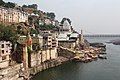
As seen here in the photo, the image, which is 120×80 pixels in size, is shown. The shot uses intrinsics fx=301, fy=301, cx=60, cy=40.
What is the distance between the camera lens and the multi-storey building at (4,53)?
22.5 m

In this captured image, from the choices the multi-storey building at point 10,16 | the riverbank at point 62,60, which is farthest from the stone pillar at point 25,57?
the multi-storey building at point 10,16

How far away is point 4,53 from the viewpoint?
907 inches

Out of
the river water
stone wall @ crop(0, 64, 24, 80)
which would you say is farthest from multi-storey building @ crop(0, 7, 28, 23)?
stone wall @ crop(0, 64, 24, 80)

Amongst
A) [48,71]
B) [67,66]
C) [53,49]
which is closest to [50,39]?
[53,49]

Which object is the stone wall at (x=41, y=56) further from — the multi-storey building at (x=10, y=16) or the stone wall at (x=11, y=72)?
the multi-storey building at (x=10, y=16)

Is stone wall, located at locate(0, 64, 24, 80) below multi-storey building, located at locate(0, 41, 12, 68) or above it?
below

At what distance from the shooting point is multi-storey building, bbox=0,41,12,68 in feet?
73.9

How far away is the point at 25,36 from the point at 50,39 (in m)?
Result: 5.26

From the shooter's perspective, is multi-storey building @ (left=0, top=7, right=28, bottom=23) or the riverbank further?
multi-storey building @ (left=0, top=7, right=28, bottom=23)

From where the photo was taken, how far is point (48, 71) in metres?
28.8

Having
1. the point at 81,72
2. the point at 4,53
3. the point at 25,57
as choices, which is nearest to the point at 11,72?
the point at 4,53

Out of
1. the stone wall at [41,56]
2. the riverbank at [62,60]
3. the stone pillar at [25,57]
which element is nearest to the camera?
the stone pillar at [25,57]

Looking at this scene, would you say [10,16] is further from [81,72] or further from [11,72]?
[11,72]

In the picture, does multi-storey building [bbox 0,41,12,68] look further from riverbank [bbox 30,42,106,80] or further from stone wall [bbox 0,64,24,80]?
riverbank [bbox 30,42,106,80]
